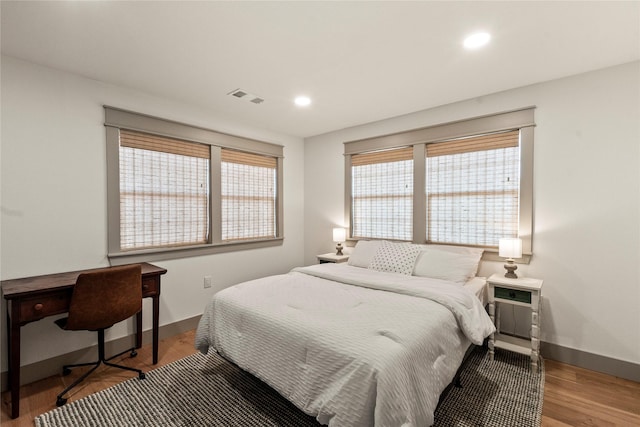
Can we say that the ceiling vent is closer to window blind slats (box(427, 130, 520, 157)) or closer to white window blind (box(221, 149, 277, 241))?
white window blind (box(221, 149, 277, 241))

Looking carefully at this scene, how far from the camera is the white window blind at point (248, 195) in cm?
373

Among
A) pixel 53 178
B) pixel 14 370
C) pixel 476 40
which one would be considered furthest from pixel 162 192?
pixel 476 40

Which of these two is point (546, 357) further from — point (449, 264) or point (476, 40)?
point (476, 40)

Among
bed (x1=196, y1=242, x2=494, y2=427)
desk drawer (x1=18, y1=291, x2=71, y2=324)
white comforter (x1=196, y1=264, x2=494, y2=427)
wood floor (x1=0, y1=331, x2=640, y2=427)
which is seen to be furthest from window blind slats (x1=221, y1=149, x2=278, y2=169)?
wood floor (x1=0, y1=331, x2=640, y2=427)

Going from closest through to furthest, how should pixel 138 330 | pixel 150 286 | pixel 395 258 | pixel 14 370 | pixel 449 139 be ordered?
pixel 14 370 → pixel 150 286 → pixel 138 330 → pixel 395 258 → pixel 449 139

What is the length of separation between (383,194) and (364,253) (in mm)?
884

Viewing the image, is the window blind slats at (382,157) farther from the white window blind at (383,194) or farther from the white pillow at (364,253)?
the white pillow at (364,253)

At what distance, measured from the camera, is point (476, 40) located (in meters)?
2.01

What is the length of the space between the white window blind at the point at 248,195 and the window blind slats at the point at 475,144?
2197 millimetres

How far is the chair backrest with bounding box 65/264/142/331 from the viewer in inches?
81.0

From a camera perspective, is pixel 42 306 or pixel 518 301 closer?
pixel 42 306

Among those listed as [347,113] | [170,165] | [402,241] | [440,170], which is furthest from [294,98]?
[402,241]

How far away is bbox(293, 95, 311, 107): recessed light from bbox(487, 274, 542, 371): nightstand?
8.09 ft

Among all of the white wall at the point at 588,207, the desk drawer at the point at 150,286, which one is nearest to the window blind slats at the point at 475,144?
the white wall at the point at 588,207
